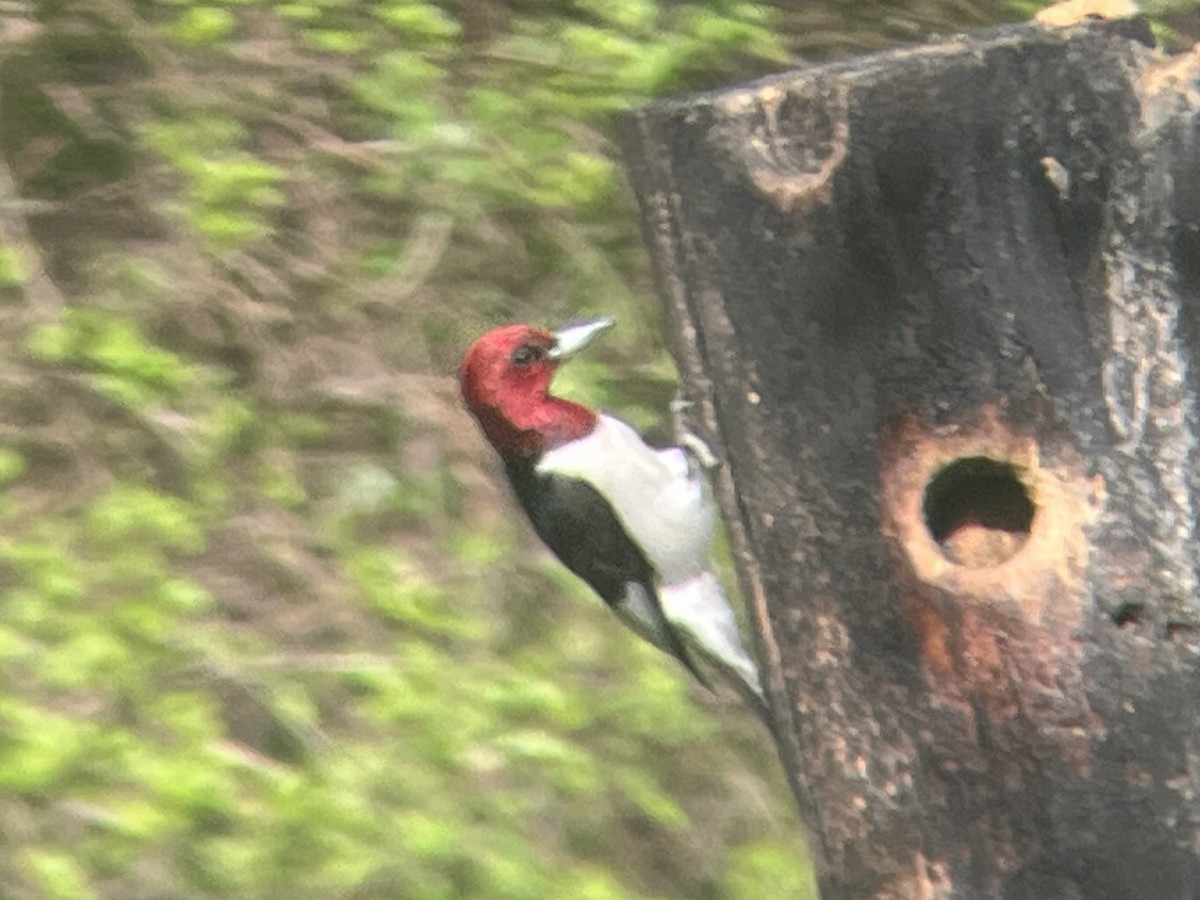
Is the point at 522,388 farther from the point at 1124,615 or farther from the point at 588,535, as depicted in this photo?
the point at 1124,615

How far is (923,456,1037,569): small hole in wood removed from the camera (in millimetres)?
1273

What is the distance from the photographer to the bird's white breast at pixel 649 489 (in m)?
1.82

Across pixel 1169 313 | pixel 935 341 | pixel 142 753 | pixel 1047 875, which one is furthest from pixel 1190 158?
pixel 142 753

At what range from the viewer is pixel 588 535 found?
184cm

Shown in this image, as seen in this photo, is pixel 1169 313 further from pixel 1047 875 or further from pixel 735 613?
pixel 735 613

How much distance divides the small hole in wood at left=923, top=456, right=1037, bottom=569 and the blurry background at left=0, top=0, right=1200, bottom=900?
1.25m

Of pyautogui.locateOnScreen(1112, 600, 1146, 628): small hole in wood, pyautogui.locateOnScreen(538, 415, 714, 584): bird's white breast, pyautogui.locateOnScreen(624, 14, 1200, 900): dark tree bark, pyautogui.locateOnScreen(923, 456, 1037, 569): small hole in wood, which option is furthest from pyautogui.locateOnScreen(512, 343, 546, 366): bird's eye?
pyautogui.locateOnScreen(1112, 600, 1146, 628): small hole in wood

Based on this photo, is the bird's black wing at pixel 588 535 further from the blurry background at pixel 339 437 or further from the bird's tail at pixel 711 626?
the blurry background at pixel 339 437

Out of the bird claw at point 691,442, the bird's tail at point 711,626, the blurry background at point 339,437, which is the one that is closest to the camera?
the bird claw at point 691,442

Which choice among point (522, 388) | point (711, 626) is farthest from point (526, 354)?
point (711, 626)

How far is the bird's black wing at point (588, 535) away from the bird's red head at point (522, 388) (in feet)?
0.14

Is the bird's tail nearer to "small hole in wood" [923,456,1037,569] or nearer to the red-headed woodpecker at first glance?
the red-headed woodpecker

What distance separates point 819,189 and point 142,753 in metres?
1.48

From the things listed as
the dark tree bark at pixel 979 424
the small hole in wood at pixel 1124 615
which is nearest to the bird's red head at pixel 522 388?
the dark tree bark at pixel 979 424
